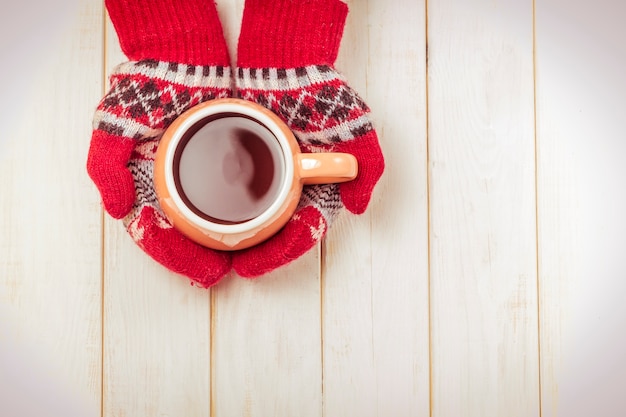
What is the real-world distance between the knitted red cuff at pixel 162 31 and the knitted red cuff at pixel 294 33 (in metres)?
0.05

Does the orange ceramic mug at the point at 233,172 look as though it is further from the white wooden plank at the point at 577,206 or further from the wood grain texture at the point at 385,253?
the white wooden plank at the point at 577,206

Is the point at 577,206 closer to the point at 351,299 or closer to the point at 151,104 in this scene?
the point at 351,299

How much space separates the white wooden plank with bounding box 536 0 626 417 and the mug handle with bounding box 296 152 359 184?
284 mm

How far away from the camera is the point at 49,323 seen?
2.20 feet

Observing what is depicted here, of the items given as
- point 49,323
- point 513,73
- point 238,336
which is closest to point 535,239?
point 513,73

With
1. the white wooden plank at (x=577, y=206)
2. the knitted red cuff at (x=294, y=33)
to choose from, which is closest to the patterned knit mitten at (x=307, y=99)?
the knitted red cuff at (x=294, y=33)

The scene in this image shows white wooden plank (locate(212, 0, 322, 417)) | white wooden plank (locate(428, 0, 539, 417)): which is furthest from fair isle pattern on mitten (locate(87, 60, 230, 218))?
white wooden plank (locate(428, 0, 539, 417))

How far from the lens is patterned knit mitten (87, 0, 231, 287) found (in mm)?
583

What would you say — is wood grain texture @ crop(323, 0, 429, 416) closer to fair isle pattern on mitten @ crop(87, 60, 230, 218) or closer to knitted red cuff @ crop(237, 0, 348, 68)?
knitted red cuff @ crop(237, 0, 348, 68)

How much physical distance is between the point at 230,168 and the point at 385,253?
0.73ft

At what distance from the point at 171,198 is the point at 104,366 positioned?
0.81ft

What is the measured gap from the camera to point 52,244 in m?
0.67

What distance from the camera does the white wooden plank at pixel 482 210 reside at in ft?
2.27

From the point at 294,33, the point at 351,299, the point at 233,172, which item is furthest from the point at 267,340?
the point at 294,33
